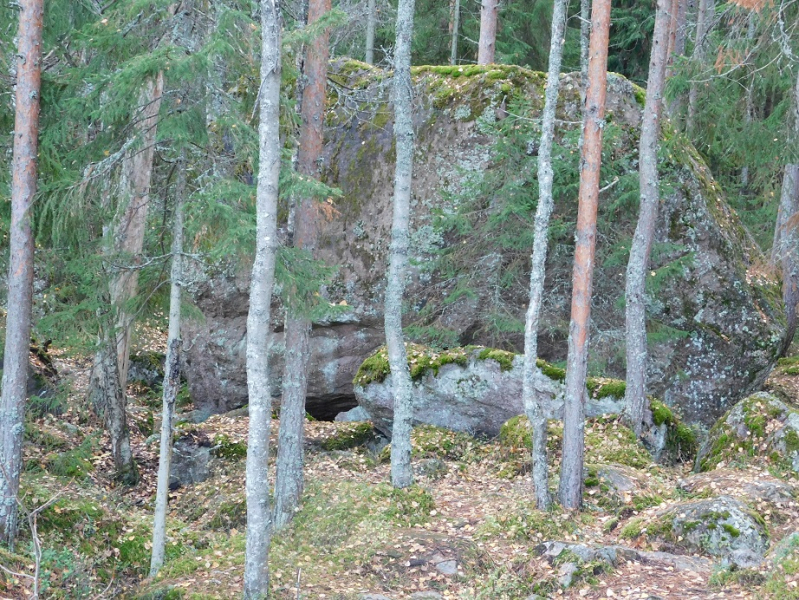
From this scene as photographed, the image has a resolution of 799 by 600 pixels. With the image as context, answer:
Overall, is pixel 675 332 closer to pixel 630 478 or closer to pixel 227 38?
pixel 630 478

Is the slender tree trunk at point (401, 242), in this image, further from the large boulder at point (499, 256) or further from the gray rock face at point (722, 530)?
the gray rock face at point (722, 530)

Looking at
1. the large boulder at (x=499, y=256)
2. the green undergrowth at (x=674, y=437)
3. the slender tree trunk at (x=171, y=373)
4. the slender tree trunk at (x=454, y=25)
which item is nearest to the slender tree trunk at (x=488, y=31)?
the large boulder at (x=499, y=256)

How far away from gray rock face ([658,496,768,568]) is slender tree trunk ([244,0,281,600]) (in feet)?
15.9

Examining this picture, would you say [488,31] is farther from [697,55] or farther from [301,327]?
[301,327]

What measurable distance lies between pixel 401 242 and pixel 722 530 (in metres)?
5.45

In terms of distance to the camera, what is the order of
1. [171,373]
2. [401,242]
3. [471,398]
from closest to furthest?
1. [171,373]
2. [401,242]
3. [471,398]

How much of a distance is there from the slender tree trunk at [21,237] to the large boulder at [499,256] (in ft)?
16.7

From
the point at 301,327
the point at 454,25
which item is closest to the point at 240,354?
the point at 301,327

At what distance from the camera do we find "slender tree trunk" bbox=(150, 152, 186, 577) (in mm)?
8836

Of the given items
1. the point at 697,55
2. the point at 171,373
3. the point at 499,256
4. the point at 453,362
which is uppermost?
the point at 697,55

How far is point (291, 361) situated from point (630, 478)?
5027 millimetres

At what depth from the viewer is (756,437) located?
10844mm

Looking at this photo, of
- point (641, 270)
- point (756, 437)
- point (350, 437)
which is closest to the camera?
point (756, 437)

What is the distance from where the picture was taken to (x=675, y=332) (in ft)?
42.8
